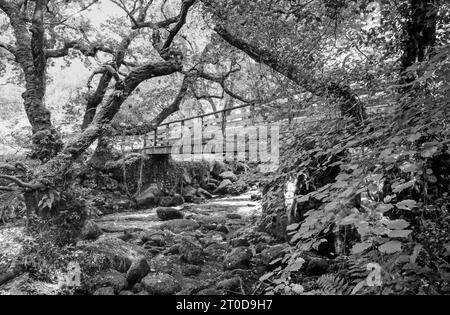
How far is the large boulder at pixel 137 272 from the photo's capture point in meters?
5.55

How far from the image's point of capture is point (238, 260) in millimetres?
6141

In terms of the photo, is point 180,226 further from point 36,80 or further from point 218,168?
point 218,168

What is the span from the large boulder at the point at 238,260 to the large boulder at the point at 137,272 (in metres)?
1.61

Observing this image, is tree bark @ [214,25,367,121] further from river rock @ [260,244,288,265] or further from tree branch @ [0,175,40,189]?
tree branch @ [0,175,40,189]

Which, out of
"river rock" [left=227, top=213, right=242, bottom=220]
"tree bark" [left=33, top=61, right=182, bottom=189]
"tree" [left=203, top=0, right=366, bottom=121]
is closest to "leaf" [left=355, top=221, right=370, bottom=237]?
"tree" [left=203, top=0, right=366, bottom=121]

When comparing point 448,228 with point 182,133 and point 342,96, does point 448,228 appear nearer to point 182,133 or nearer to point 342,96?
point 342,96

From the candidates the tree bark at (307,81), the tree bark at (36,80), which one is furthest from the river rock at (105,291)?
the tree bark at (307,81)

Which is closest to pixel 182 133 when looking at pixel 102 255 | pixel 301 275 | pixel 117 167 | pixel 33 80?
pixel 117 167

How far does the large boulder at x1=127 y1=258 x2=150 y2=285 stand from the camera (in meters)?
5.55

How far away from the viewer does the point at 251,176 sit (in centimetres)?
577

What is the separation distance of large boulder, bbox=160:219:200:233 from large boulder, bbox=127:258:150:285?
362 centimetres

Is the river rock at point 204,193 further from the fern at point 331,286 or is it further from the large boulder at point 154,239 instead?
the fern at point 331,286
